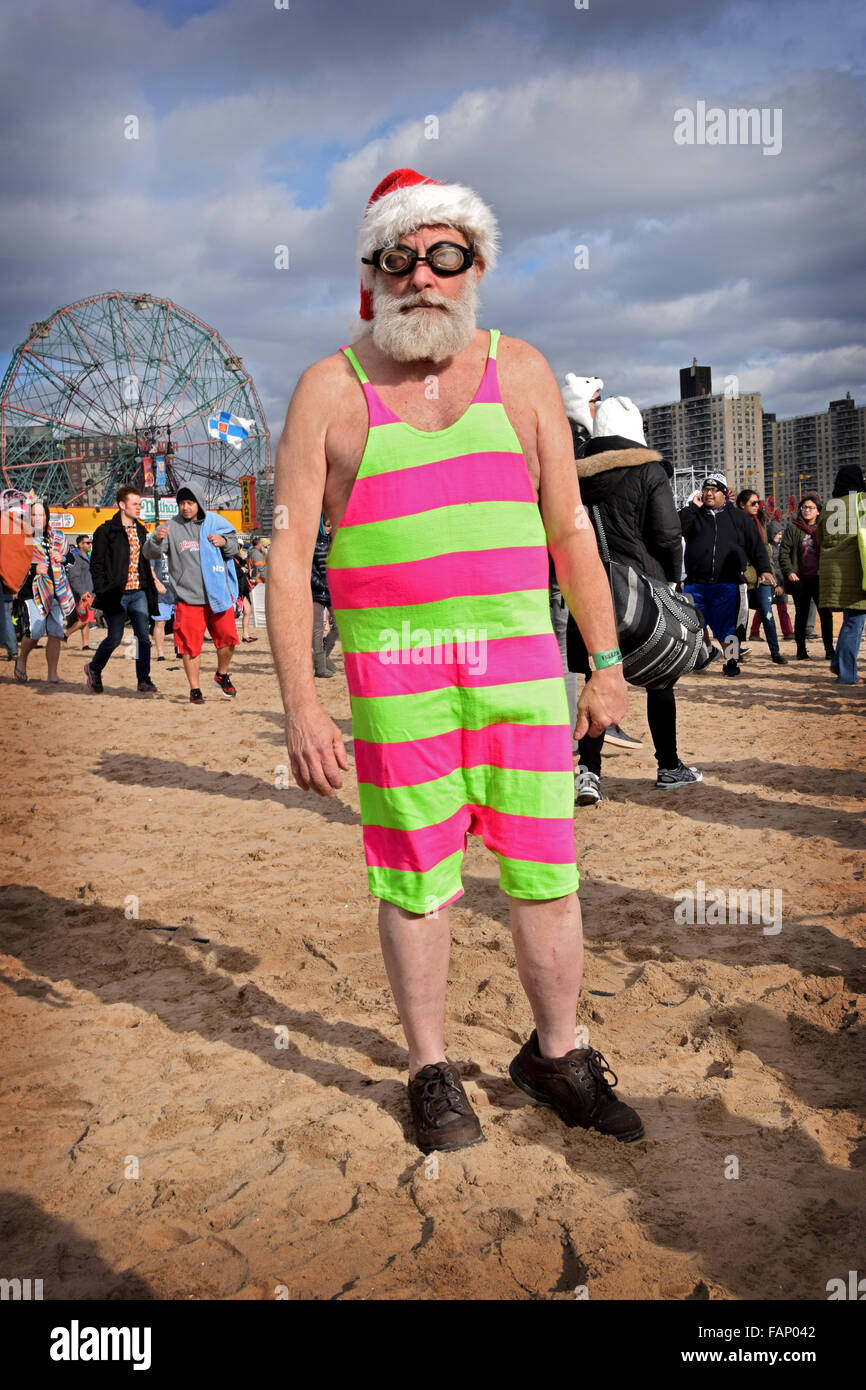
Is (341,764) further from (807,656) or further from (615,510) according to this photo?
(807,656)

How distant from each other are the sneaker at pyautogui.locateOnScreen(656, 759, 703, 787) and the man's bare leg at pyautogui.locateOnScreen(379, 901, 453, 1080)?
12.8ft

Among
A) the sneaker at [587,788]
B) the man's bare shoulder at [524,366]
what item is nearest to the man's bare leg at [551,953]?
the man's bare shoulder at [524,366]

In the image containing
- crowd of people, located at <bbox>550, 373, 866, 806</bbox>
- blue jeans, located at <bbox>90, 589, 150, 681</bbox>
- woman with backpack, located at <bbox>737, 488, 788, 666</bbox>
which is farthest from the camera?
woman with backpack, located at <bbox>737, 488, 788, 666</bbox>

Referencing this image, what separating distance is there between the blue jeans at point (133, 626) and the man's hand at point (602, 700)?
8.98 m

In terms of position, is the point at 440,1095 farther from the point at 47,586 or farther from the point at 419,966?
the point at 47,586

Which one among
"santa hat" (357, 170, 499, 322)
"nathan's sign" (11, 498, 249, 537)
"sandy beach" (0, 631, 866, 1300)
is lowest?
"sandy beach" (0, 631, 866, 1300)

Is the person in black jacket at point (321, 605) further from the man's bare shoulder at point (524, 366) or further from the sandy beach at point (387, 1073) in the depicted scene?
the man's bare shoulder at point (524, 366)

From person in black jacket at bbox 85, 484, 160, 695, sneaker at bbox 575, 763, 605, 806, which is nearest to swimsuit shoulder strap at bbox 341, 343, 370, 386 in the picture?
sneaker at bbox 575, 763, 605, 806

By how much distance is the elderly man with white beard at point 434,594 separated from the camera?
2.28m

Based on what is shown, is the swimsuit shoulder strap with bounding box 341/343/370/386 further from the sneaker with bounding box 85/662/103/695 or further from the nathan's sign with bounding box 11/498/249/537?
the nathan's sign with bounding box 11/498/249/537

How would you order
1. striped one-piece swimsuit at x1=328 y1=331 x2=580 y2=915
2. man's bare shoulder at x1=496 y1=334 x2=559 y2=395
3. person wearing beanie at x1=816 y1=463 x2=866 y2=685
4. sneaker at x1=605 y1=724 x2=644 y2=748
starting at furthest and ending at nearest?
person wearing beanie at x1=816 y1=463 x2=866 y2=685
sneaker at x1=605 y1=724 x2=644 y2=748
man's bare shoulder at x1=496 y1=334 x2=559 y2=395
striped one-piece swimsuit at x1=328 y1=331 x2=580 y2=915

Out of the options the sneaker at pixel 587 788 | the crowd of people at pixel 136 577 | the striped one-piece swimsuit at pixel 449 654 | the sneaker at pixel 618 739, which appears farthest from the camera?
the crowd of people at pixel 136 577

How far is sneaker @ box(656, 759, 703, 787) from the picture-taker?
20.2 ft

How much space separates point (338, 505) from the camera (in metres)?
2.38
